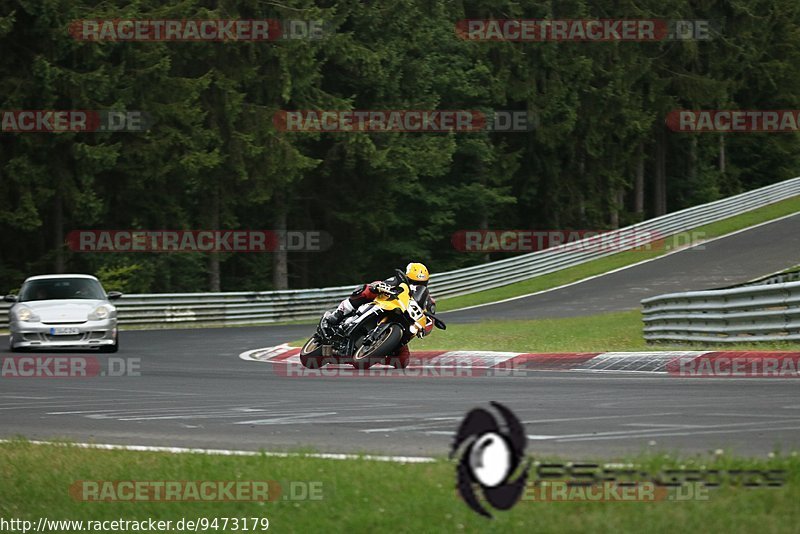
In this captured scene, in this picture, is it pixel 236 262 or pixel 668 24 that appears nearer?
pixel 236 262

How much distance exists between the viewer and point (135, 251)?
1730 inches

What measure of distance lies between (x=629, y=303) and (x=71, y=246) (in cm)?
1823

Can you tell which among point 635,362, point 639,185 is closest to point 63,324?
point 635,362

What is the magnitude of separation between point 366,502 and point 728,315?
46.4 feet

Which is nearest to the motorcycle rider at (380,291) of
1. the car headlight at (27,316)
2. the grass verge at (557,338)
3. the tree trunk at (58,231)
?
the grass verge at (557,338)

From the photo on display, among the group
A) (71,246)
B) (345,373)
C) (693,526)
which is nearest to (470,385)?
(345,373)

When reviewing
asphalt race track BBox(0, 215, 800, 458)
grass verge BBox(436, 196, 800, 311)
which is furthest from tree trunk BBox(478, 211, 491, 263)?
asphalt race track BBox(0, 215, 800, 458)

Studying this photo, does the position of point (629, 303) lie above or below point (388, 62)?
below

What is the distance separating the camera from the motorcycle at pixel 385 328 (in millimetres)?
18391

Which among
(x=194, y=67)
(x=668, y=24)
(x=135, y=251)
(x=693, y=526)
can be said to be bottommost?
(x=693, y=526)

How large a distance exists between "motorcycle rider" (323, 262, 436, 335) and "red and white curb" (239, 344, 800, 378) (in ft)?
4.01

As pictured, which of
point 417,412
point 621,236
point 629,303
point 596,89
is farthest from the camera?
point 596,89

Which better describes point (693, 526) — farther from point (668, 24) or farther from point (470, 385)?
point (668, 24)

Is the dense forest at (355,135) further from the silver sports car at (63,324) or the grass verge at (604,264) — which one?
the silver sports car at (63,324)
